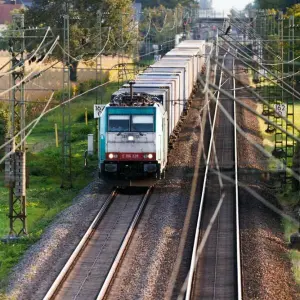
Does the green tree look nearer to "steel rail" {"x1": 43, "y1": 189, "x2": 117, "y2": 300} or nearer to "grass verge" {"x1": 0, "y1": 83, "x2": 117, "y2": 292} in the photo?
"grass verge" {"x1": 0, "y1": 83, "x2": 117, "y2": 292}

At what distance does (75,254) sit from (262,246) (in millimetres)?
Answer: 4249

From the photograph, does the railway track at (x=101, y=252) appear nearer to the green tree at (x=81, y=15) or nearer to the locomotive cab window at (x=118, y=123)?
the locomotive cab window at (x=118, y=123)

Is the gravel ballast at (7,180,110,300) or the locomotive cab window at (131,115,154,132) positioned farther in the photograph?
the locomotive cab window at (131,115,154,132)

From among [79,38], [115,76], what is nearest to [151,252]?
[79,38]

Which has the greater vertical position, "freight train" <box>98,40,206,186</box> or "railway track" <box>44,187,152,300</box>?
"freight train" <box>98,40,206,186</box>

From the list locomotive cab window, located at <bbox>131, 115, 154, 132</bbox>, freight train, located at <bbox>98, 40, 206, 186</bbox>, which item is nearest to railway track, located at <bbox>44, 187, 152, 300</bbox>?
freight train, located at <bbox>98, 40, 206, 186</bbox>

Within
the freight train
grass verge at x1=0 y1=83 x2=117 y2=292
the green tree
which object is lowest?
grass verge at x1=0 y1=83 x2=117 y2=292

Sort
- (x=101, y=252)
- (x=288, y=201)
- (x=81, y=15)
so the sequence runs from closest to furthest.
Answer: (x=101, y=252) → (x=288, y=201) → (x=81, y=15)

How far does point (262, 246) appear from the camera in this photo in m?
19.8

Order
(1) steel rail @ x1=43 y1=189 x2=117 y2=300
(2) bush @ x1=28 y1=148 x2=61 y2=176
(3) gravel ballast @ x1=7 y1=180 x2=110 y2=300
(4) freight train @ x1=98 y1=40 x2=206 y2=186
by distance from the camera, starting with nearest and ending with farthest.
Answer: (1) steel rail @ x1=43 y1=189 x2=117 y2=300 < (3) gravel ballast @ x1=7 y1=180 x2=110 y2=300 < (4) freight train @ x1=98 y1=40 x2=206 y2=186 < (2) bush @ x1=28 y1=148 x2=61 y2=176

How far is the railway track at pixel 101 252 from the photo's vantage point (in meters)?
16.7

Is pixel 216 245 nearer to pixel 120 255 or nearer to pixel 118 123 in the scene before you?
pixel 120 255

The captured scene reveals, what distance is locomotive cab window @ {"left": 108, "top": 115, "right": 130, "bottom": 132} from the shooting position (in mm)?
25266

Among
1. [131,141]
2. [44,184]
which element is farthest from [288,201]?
[44,184]
